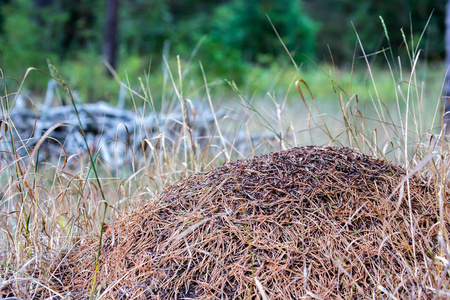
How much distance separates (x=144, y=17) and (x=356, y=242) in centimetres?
2409

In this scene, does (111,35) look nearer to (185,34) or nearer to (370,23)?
(185,34)

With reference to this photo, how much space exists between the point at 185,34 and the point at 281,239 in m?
22.8

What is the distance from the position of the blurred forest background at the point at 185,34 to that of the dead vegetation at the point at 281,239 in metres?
3.78

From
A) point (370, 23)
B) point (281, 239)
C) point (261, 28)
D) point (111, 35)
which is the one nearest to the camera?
point (281, 239)

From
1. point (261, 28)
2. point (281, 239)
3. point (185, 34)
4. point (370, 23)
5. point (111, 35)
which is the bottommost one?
point (185, 34)

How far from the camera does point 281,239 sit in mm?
1617

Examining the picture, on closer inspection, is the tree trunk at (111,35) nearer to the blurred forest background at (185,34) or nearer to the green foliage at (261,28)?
the blurred forest background at (185,34)

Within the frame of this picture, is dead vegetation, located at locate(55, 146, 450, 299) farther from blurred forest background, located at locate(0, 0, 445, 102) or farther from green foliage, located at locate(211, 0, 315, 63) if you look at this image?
green foliage, located at locate(211, 0, 315, 63)

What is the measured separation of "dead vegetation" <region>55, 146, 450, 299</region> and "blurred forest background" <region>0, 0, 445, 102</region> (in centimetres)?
378

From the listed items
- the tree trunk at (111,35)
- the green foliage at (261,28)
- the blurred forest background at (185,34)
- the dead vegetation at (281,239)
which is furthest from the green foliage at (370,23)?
the dead vegetation at (281,239)

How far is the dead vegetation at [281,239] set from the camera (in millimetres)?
1494

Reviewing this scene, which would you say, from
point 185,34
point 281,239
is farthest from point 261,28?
point 281,239

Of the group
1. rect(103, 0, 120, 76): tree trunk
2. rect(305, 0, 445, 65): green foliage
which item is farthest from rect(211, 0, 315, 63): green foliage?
rect(103, 0, 120, 76): tree trunk

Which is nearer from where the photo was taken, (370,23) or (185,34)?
(185,34)
